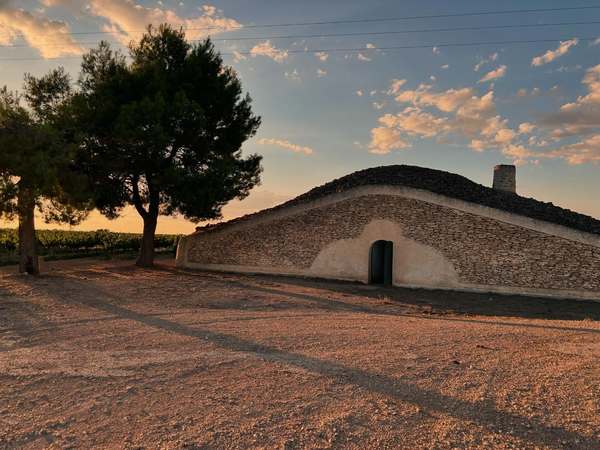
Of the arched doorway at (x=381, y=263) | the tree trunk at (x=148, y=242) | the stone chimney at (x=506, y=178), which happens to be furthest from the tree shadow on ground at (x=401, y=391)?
the stone chimney at (x=506, y=178)

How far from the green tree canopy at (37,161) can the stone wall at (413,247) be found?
23.2 feet

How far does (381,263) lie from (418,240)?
285cm

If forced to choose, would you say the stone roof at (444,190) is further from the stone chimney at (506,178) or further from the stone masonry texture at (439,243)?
the stone chimney at (506,178)

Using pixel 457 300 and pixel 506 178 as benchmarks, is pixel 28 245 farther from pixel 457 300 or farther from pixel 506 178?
→ pixel 506 178

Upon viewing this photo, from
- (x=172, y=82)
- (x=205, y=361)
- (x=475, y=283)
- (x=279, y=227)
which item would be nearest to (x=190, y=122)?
(x=172, y=82)

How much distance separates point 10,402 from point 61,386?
0.54 m

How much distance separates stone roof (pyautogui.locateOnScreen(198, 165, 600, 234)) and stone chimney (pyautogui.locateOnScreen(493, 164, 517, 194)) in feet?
8.84

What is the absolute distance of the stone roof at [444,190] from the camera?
17516 millimetres

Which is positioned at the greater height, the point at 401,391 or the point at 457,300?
the point at 457,300

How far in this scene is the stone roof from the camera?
57.5ft

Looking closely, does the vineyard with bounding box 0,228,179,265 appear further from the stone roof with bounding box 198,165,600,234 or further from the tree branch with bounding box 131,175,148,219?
the stone roof with bounding box 198,165,600,234

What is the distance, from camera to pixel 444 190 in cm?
1862

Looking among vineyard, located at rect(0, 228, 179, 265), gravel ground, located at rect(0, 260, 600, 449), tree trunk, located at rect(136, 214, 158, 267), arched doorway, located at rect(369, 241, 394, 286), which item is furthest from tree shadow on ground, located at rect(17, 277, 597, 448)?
vineyard, located at rect(0, 228, 179, 265)

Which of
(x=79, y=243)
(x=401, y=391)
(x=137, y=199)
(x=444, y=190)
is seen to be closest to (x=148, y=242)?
(x=137, y=199)
